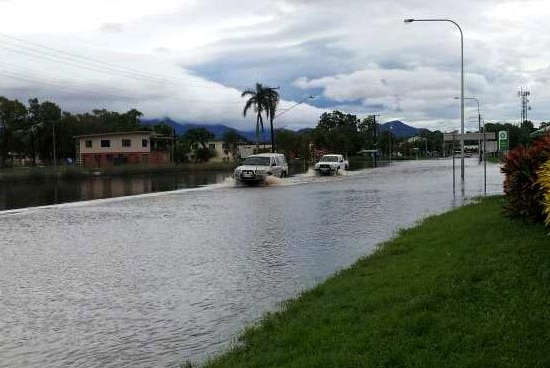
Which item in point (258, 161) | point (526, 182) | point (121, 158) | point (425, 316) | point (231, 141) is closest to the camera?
point (425, 316)

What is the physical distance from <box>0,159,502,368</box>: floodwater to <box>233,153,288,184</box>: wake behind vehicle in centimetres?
1424

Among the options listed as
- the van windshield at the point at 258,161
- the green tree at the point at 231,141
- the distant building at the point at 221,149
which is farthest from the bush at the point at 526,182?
the green tree at the point at 231,141

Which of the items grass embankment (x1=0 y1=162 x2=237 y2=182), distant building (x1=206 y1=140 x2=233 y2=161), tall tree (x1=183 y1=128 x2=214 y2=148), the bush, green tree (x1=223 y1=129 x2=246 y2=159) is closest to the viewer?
the bush

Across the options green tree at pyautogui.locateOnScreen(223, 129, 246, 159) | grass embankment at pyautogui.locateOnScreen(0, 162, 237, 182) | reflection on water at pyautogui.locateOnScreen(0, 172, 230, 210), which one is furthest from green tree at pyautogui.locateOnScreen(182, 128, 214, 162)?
reflection on water at pyautogui.locateOnScreen(0, 172, 230, 210)

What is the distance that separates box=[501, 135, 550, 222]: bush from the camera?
11.2m

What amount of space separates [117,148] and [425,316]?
9044 centimetres

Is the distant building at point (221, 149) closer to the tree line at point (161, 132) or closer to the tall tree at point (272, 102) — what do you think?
the tree line at point (161, 132)

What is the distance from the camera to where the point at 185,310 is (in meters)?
8.64

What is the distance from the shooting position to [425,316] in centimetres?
619

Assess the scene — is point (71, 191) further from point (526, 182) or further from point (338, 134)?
point (338, 134)

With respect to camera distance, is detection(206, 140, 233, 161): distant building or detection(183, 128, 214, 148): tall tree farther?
detection(206, 140, 233, 161): distant building

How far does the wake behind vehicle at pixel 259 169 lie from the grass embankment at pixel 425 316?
27344 mm

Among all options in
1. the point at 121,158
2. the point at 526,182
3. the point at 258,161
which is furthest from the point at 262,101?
the point at 526,182

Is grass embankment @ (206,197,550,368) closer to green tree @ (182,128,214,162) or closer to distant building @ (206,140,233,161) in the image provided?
green tree @ (182,128,214,162)
